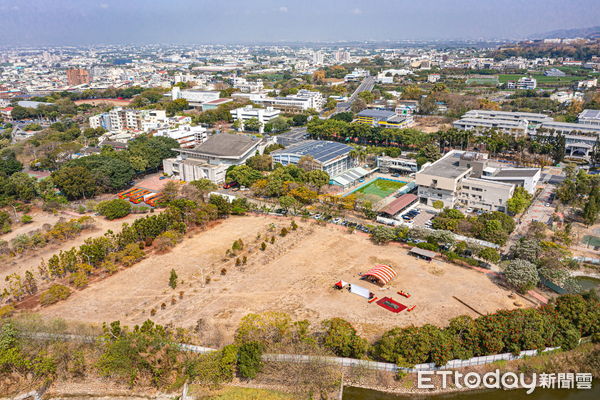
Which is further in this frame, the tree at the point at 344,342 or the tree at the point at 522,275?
the tree at the point at 522,275

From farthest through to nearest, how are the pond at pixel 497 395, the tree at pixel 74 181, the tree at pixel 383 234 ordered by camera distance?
1. the tree at pixel 74 181
2. the tree at pixel 383 234
3. the pond at pixel 497 395

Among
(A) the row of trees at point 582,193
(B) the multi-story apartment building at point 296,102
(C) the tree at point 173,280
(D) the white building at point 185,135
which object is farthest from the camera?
(B) the multi-story apartment building at point 296,102

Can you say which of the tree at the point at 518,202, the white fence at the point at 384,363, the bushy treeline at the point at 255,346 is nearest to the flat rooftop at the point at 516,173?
the tree at the point at 518,202

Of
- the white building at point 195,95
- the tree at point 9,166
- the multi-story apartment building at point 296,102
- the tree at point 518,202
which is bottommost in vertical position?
the tree at point 518,202

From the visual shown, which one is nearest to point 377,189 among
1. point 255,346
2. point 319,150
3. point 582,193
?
point 319,150

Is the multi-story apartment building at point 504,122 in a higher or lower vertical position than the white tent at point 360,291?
higher

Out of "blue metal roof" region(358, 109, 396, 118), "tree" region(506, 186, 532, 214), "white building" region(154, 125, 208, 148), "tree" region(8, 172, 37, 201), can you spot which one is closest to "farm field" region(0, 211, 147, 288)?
"tree" region(8, 172, 37, 201)

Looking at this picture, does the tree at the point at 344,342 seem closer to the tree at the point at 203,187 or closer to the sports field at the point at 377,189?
the sports field at the point at 377,189

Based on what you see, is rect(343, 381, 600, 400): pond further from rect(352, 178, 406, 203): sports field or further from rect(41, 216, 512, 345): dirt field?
rect(352, 178, 406, 203): sports field
